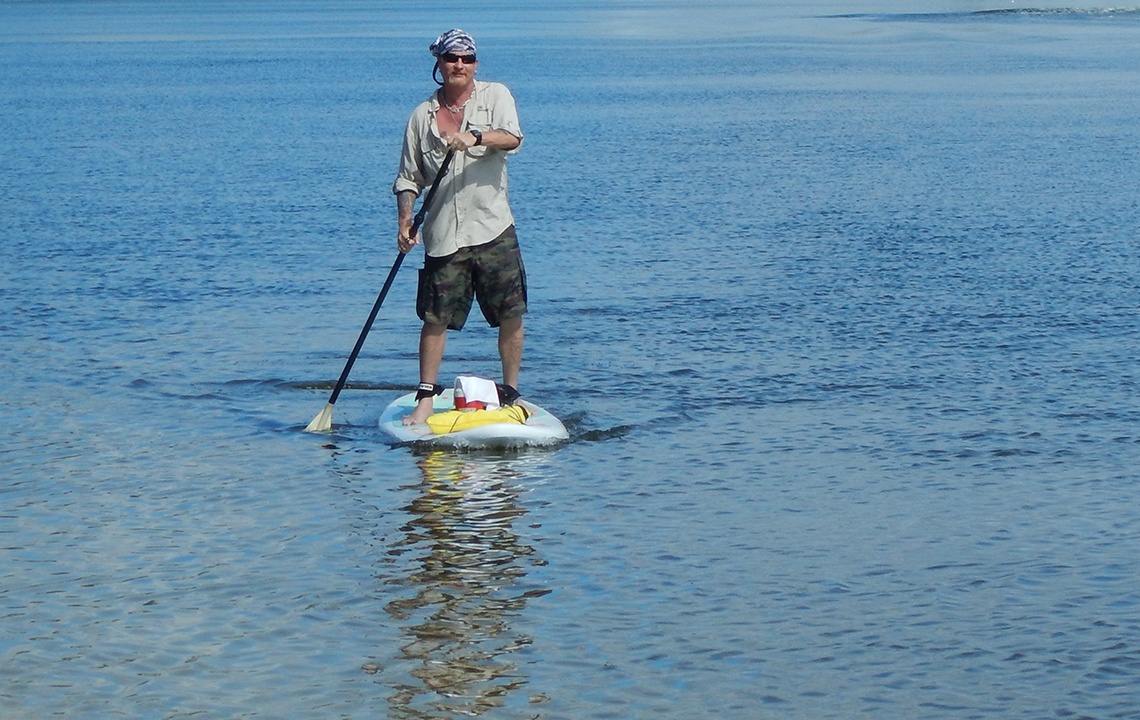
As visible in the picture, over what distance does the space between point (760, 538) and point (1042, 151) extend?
16.2m

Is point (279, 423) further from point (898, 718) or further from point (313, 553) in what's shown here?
point (898, 718)

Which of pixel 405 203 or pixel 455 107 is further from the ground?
pixel 455 107

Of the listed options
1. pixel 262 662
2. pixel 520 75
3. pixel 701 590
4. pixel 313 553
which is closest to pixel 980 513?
pixel 701 590

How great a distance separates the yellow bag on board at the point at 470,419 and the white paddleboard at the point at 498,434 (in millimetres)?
20

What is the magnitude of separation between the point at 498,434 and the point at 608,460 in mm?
494

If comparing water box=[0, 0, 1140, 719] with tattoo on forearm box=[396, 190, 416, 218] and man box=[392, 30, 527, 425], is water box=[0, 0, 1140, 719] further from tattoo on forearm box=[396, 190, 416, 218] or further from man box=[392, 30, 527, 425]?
tattoo on forearm box=[396, 190, 416, 218]

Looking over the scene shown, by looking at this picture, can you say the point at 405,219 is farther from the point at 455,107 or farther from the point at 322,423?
the point at 322,423

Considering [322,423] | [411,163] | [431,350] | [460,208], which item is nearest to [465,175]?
[460,208]

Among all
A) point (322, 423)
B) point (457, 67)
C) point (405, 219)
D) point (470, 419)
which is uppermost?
point (457, 67)

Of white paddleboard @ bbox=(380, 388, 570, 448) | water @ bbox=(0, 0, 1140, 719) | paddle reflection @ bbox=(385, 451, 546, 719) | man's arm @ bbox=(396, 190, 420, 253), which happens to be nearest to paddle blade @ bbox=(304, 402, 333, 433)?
water @ bbox=(0, 0, 1140, 719)

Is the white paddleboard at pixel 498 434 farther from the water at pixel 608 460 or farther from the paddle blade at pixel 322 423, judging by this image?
the paddle blade at pixel 322 423

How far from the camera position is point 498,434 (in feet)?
24.9

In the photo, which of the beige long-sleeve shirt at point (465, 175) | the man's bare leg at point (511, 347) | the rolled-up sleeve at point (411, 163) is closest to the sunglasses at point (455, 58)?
the beige long-sleeve shirt at point (465, 175)

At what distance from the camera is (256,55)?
5547 centimetres
